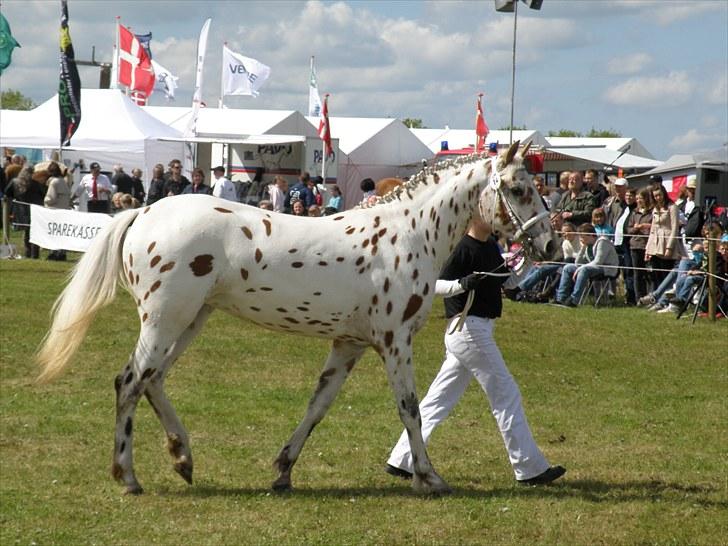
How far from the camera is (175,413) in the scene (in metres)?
8.67

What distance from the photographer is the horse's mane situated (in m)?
8.88

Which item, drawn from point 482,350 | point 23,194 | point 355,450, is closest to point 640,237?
point 355,450

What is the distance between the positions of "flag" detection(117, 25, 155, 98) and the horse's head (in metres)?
35.7

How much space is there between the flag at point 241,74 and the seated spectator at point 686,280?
27.2m

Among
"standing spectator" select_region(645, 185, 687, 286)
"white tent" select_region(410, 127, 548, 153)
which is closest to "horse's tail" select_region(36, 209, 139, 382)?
"standing spectator" select_region(645, 185, 687, 286)

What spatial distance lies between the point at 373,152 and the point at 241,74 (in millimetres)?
6140

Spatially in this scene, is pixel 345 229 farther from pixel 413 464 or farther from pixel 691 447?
pixel 691 447

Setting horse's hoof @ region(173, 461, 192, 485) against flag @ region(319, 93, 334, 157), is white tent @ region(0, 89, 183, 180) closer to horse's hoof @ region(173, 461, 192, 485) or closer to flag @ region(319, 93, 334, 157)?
flag @ region(319, 93, 334, 157)

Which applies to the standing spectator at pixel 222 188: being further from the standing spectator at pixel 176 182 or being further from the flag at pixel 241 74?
the flag at pixel 241 74

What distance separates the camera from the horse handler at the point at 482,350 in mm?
9000

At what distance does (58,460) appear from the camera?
958cm

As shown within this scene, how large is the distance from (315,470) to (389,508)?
1.32 metres

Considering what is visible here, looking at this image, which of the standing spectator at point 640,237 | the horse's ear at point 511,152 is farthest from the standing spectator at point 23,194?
the horse's ear at point 511,152

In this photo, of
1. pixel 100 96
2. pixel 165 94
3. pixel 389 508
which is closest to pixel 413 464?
pixel 389 508
